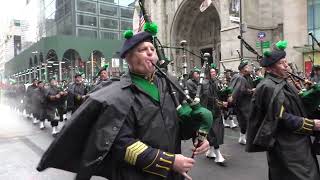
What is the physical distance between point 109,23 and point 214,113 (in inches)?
2045

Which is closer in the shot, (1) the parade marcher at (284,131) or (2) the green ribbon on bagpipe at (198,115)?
(2) the green ribbon on bagpipe at (198,115)

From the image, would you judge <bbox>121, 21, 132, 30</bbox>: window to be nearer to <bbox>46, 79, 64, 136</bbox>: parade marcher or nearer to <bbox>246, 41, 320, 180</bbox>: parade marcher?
Result: <bbox>46, 79, 64, 136</bbox>: parade marcher

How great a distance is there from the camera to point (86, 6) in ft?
180

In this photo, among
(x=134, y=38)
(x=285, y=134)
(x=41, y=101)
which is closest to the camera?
(x=134, y=38)

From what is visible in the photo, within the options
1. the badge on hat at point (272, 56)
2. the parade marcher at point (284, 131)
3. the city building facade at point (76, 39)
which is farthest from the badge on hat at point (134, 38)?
the city building facade at point (76, 39)

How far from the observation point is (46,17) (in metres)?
68.4

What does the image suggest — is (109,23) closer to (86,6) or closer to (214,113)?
(86,6)

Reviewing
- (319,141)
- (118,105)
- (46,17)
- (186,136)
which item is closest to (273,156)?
A: (319,141)

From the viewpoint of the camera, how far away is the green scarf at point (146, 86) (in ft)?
9.39

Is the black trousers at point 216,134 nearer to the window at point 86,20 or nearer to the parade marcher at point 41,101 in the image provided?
the parade marcher at point 41,101

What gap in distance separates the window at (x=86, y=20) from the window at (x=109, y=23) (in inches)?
53.3

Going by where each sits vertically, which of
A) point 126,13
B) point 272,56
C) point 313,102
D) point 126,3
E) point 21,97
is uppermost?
point 126,3

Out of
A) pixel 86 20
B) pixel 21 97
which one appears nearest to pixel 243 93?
pixel 21 97

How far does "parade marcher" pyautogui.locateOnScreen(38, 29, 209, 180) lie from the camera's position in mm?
2641
